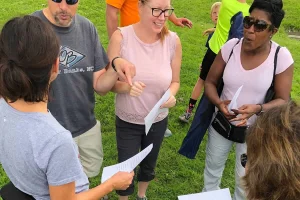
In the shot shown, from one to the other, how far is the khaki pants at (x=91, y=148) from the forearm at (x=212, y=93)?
0.87m

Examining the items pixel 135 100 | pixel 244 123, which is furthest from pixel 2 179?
pixel 244 123

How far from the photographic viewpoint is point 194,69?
19.7 ft

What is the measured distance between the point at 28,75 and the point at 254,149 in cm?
91

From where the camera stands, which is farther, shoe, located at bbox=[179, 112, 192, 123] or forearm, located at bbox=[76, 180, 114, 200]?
shoe, located at bbox=[179, 112, 192, 123]

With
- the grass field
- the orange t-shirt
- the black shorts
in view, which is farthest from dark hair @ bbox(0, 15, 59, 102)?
the black shorts

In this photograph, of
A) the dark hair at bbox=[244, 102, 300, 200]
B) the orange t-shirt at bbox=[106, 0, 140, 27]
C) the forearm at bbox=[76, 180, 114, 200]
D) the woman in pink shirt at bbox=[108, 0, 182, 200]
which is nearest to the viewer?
the dark hair at bbox=[244, 102, 300, 200]

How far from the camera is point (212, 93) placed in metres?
2.74

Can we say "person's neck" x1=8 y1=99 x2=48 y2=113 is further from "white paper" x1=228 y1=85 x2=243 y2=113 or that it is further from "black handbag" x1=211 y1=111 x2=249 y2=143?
"black handbag" x1=211 y1=111 x2=249 y2=143

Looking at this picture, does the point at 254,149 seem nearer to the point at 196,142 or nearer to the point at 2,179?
the point at 196,142

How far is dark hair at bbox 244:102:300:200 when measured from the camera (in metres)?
1.21

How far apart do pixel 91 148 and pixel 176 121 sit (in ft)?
6.60

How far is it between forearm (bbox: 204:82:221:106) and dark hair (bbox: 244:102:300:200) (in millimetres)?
1331

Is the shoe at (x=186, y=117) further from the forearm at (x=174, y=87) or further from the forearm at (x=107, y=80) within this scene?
the forearm at (x=107, y=80)

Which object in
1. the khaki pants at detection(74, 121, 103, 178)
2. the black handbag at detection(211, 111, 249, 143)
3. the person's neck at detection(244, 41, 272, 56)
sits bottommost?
the khaki pants at detection(74, 121, 103, 178)
